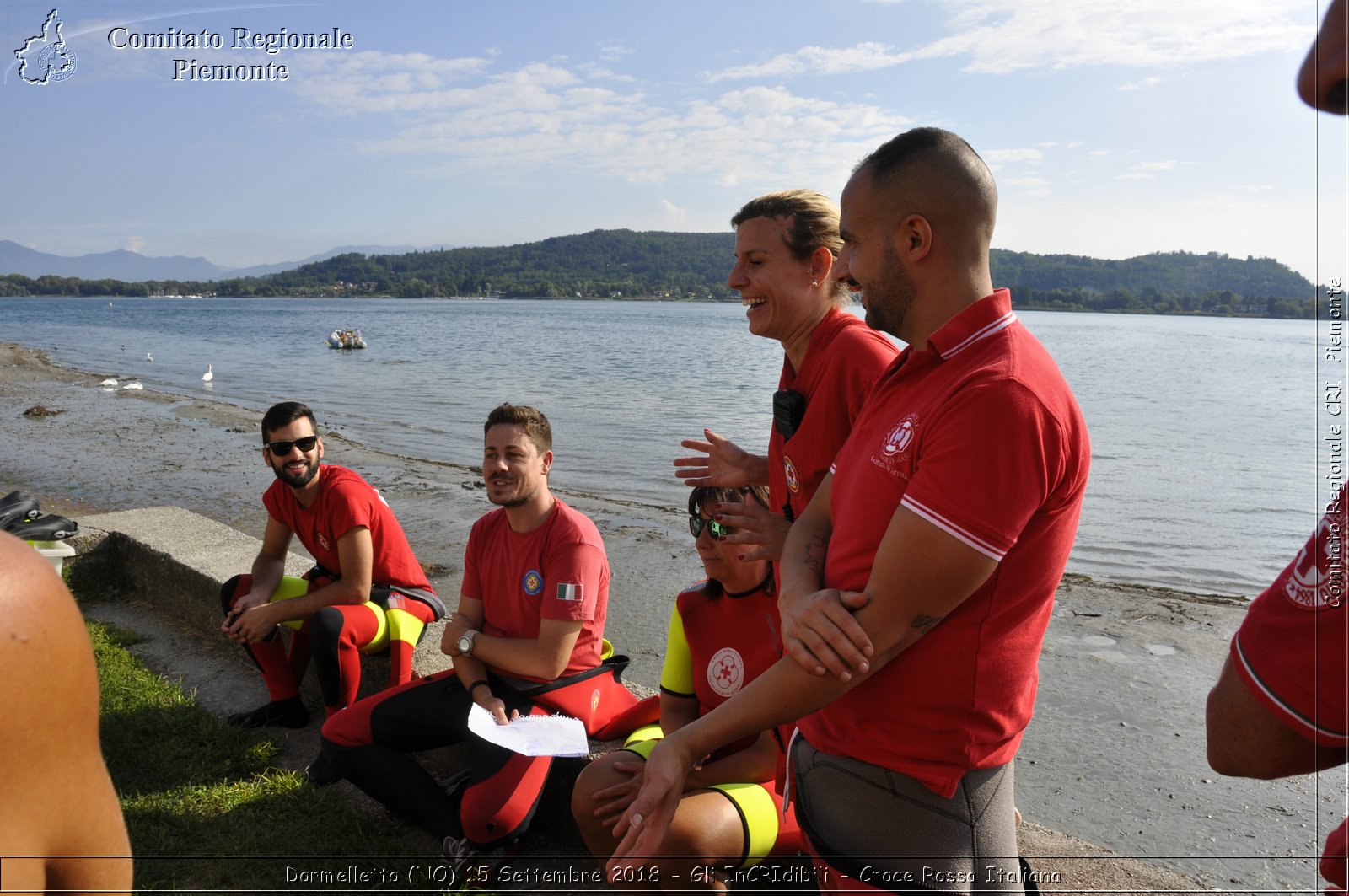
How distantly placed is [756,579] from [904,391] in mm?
1417

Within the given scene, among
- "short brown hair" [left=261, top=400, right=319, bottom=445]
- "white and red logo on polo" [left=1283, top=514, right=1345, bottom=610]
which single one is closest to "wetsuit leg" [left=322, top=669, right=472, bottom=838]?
"short brown hair" [left=261, top=400, right=319, bottom=445]

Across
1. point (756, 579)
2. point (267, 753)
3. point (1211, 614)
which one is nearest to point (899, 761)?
point (756, 579)

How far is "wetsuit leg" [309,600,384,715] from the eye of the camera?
449 cm

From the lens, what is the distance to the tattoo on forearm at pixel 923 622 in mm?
1776

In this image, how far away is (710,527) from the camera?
3.29 metres

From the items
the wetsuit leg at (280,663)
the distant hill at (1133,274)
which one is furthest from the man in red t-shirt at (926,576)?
the distant hill at (1133,274)

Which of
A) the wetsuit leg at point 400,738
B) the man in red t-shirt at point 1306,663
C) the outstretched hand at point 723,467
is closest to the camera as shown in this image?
the man in red t-shirt at point 1306,663

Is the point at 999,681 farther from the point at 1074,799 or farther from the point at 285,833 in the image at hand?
the point at 1074,799

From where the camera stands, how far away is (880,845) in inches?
76.4

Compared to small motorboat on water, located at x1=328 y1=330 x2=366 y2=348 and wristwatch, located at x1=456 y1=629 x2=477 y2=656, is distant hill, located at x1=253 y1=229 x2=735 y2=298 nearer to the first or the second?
small motorboat on water, located at x1=328 y1=330 x2=366 y2=348

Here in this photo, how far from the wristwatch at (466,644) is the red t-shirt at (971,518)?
2.29m

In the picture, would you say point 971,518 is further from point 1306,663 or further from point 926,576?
point 1306,663

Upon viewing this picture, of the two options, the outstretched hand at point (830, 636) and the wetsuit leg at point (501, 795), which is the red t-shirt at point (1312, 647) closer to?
the outstretched hand at point (830, 636)

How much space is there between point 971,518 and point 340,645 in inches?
146
